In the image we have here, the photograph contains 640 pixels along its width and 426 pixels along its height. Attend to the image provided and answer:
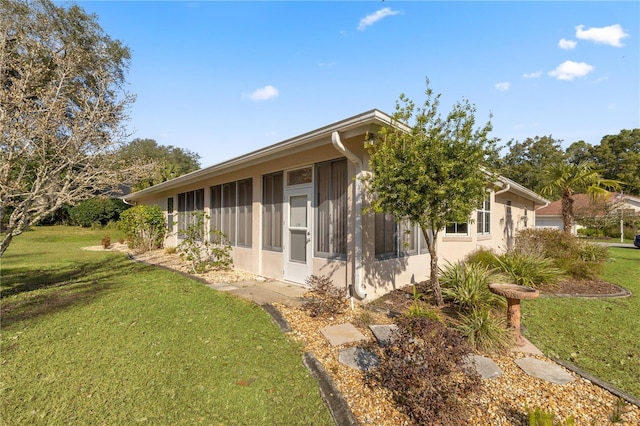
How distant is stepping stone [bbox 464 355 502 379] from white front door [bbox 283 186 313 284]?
3428mm

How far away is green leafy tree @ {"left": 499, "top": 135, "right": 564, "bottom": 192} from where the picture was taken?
123 feet

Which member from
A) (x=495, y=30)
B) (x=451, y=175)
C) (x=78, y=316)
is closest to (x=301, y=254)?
(x=451, y=175)

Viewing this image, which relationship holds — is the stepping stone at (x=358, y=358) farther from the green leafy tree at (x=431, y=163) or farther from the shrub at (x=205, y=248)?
the shrub at (x=205, y=248)

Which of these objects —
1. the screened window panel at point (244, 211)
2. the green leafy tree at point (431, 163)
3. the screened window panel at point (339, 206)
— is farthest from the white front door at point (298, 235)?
the green leafy tree at point (431, 163)

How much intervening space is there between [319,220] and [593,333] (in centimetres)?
451

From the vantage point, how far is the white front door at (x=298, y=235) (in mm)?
6152

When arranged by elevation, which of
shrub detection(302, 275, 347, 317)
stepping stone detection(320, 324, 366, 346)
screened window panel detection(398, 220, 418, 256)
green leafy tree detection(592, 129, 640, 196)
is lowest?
stepping stone detection(320, 324, 366, 346)

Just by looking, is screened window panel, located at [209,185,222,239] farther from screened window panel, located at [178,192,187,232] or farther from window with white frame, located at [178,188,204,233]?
screened window panel, located at [178,192,187,232]

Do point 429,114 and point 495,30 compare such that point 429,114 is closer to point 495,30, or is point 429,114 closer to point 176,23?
point 495,30

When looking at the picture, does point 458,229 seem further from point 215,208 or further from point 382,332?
point 215,208

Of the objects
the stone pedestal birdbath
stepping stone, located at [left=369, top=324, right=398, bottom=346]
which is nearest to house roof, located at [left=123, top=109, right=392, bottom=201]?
the stone pedestal birdbath

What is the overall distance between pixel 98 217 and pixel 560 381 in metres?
30.1

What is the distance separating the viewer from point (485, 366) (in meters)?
3.17

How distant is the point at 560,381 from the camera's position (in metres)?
2.95
